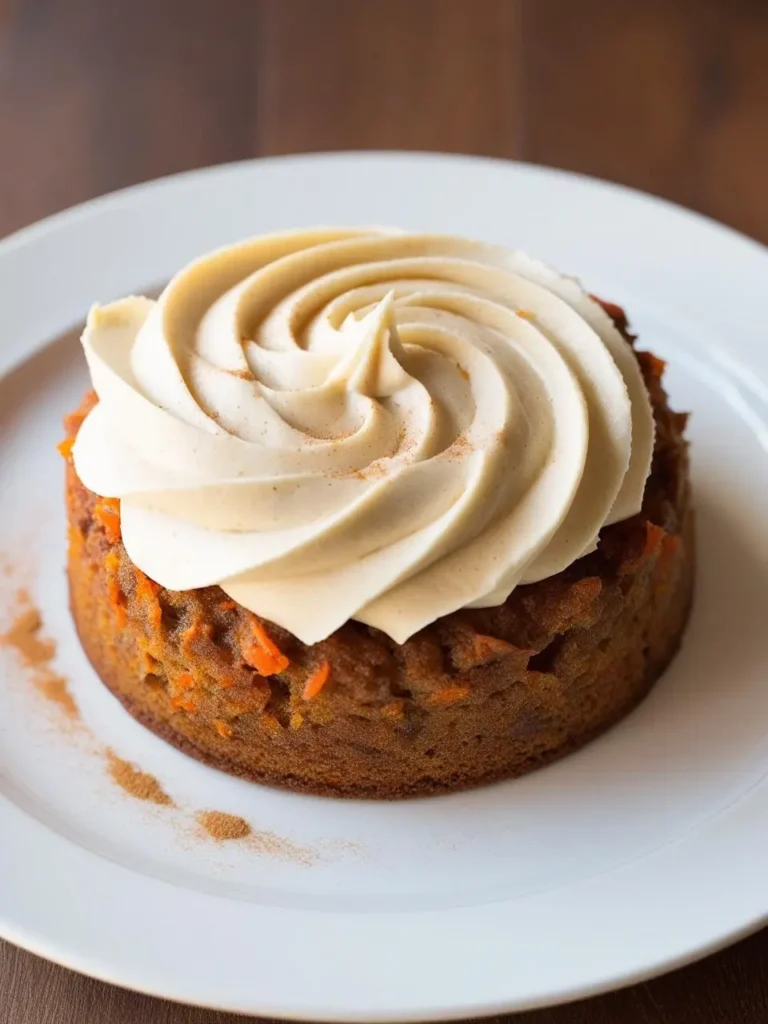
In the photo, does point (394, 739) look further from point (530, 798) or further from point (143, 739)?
point (143, 739)

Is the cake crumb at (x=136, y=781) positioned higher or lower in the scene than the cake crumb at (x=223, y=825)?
lower

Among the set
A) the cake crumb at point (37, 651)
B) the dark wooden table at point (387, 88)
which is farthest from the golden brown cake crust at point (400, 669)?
the dark wooden table at point (387, 88)

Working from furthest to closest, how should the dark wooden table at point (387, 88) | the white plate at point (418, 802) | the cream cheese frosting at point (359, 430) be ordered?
1. the dark wooden table at point (387, 88)
2. the cream cheese frosting at point (359, 430)
3. the white plate at point (418, 802)

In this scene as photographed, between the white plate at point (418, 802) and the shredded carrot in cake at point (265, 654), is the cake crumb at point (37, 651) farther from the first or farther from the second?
the shredded carrot in cake at point (265, 654)

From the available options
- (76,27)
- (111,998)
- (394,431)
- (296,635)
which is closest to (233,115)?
(76,27)

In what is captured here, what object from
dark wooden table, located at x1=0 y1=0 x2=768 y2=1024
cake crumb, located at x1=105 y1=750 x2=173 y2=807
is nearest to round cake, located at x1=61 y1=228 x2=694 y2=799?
cake crumb, located at x1=105 y1=750 x2=173 y2=807

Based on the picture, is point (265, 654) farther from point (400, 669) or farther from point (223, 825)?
point (223, 825)
